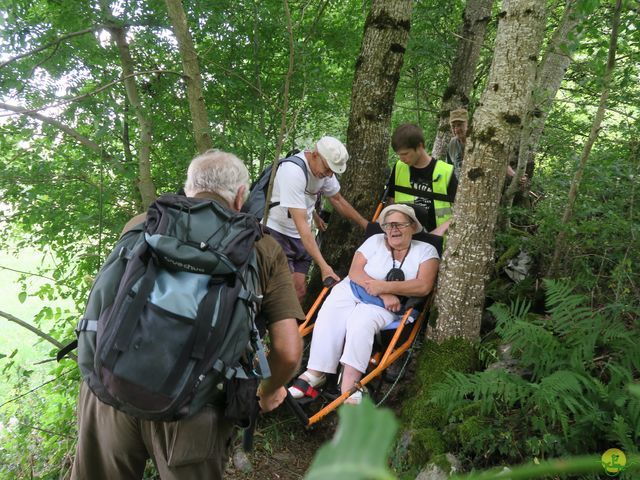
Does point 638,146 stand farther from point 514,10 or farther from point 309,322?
point 309,322

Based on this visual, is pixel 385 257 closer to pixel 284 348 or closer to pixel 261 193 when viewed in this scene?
pixel 261 193

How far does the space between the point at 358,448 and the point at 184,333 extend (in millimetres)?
1559

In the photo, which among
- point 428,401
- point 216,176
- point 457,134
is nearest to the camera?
point 216,176

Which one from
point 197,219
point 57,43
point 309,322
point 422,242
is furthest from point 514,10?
point 57,43

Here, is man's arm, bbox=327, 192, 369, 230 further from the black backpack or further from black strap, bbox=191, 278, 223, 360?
black strap, bbox=191, 278, 223, 360

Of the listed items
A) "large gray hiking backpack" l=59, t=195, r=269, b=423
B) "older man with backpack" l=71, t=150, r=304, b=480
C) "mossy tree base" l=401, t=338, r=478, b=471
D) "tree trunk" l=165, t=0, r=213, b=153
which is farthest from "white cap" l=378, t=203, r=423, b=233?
"large gray hiking backpack" l=59, t=195, r=269, b=423

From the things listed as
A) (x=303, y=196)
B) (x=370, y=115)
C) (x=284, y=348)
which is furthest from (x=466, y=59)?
(x=284, y=348)

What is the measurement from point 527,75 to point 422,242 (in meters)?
1.61

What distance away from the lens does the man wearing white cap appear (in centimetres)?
396

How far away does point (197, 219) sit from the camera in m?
1.90

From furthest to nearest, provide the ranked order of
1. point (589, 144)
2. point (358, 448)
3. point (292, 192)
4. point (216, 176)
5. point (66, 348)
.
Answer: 1. point (292, 192)
2. point (589, 144)
3. point (66, 348)
4. point (216, 176)
5. point (358, 448)

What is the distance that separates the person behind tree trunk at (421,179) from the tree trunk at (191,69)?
1836 millimetres

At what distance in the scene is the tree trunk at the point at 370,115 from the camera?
4598 mm

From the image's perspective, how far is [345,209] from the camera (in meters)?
4.63
